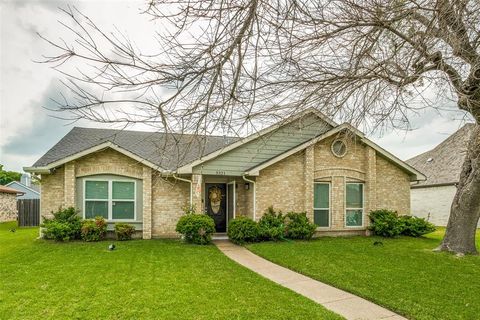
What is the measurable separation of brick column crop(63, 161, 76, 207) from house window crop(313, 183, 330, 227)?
9802 millimetres

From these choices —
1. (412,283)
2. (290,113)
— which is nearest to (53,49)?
(290,113)

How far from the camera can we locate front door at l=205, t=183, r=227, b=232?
15.8 m

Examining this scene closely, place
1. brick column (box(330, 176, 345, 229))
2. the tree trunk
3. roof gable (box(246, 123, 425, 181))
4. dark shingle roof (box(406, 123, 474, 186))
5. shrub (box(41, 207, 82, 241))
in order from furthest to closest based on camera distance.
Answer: dark shingle roof (box(406, 123, 474, 186))
brick column (box(330, 176, 345, 229))
roof gable (box(246, 123, 425, 181))
shrub (box(41, 207, 82, 241))
the tree trunk

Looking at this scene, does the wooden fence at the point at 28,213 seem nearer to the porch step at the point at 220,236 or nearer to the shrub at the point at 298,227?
the porch step at the point at 220,236

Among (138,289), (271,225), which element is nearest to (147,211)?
(271,225)

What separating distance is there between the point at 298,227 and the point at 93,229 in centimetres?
779

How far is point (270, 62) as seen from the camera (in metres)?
5.21

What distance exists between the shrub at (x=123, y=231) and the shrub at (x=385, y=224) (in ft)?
33.2

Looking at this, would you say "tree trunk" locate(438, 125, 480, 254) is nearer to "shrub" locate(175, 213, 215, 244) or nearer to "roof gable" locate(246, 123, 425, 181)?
"roof gable" locate(246, 123, 425, 181)

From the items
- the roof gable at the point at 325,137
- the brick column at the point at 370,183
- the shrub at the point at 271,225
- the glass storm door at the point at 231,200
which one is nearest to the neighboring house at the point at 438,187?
the roof gable at the point at 325,137

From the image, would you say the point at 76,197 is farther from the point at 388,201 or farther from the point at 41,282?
the point at 388,201

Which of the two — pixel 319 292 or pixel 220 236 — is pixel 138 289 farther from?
pixel 220 236

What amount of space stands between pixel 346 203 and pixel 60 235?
455 inches

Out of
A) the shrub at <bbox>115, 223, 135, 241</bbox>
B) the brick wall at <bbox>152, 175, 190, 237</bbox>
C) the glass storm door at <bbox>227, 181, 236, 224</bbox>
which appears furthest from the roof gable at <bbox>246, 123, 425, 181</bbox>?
the shrub at <bbox>115, 223, 135, 241</bbox>
